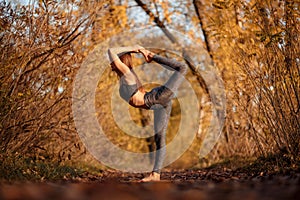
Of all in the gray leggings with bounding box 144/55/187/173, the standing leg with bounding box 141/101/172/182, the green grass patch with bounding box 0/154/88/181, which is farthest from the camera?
the standing leg with bounding box 141/101/172/182

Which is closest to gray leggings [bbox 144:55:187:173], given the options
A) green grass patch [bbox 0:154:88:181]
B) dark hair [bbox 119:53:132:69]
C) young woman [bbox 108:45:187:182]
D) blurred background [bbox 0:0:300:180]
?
young woman [bbox 108:45:187:182]

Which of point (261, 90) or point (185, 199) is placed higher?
point (261, 90)

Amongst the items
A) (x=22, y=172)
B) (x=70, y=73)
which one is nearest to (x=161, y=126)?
(x=22, y=172)

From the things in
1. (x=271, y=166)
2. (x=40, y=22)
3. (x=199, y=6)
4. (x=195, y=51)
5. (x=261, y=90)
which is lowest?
(x=271, y=166)

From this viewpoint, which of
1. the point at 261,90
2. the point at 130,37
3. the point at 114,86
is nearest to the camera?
the point at 261,90

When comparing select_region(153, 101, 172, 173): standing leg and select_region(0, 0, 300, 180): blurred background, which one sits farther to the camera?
select_region(153, 101, 172, 173): standing leg

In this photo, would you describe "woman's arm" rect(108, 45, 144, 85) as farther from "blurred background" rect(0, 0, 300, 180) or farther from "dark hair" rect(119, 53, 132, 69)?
"blurred background" rect(0, 0, 300, 180)

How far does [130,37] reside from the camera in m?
15.1

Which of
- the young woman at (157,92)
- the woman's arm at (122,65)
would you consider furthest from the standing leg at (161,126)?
the woman's arm at (122,65)

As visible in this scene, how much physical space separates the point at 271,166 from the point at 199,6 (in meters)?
8.75

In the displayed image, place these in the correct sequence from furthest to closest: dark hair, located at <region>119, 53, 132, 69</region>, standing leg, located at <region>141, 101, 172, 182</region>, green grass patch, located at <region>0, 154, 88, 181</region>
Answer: dark hair, located at <region>119, 53, 132, 69</region>
standing leg, located at <region>141, 101, 172, 182</region>
green grass patch, located at <region>0, 154, 88, 181</region>

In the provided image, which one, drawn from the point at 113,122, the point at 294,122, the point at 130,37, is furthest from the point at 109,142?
the point at 294,122

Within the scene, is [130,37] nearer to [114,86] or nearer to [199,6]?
[199,6]

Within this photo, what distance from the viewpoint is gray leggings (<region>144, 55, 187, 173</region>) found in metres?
5.67
